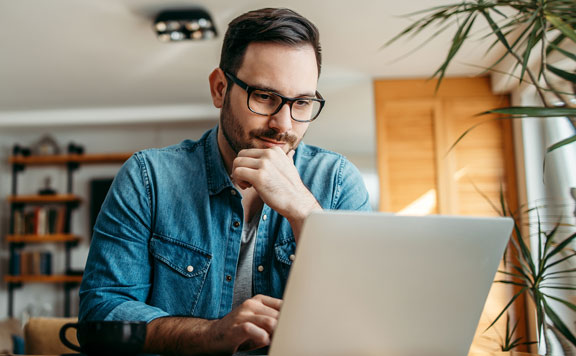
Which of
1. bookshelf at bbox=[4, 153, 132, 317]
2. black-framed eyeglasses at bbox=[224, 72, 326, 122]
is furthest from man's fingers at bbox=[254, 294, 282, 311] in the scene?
bookshelf at bbox=[4, 153, 132, 317]

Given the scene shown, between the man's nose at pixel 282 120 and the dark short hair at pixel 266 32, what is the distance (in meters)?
0.16

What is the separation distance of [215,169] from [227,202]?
9 centimetres

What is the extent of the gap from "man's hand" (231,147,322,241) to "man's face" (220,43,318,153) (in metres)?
0.16

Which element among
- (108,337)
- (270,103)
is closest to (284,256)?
(270,103)

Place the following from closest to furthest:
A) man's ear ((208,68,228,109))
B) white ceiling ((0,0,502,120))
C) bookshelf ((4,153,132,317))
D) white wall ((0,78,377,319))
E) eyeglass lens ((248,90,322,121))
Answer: eyeglass lens ((248,90,322,121)), man's ear ((208,68,228,109)), white ceiling ((0,0,502,120)), bookshelf ((4,153,132,317)), white wall ((0,78,377,319))

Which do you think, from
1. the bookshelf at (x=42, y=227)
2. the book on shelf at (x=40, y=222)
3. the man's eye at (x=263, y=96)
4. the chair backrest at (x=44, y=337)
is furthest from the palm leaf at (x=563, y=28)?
the book on shelf at (x=40, y=222)

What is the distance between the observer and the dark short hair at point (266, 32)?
48.8 inches

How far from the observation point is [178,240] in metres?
1.21

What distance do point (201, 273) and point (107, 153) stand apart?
16.6ft

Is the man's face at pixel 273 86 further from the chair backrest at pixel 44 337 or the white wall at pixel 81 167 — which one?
the white wall at pixel 81 167

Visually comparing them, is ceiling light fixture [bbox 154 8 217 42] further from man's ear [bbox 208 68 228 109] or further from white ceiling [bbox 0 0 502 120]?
man's ear [bbox 208 68 228 109]

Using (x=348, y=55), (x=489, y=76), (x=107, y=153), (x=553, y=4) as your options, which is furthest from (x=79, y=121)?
(x=553, y=4)

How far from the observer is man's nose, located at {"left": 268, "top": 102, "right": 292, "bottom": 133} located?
122 centimetres

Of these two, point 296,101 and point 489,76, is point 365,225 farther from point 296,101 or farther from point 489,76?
point 489,76
